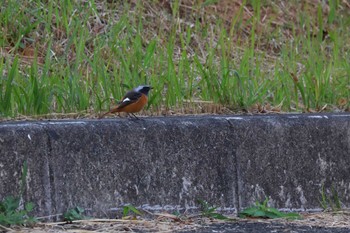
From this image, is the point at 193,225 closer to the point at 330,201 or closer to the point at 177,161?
the point at 177,161

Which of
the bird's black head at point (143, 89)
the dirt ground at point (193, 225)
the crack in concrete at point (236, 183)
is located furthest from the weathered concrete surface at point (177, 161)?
the bird's black head at point (143, 89)

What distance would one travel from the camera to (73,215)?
4160 millimetres

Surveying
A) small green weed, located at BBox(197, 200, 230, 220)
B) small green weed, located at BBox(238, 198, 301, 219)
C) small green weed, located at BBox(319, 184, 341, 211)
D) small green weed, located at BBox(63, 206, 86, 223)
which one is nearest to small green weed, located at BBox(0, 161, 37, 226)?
small green weed, located at BBox(63, 206, 86, 223)

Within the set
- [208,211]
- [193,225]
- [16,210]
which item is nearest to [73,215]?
[16,210]

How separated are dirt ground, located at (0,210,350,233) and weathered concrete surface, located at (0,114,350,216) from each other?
12 cm

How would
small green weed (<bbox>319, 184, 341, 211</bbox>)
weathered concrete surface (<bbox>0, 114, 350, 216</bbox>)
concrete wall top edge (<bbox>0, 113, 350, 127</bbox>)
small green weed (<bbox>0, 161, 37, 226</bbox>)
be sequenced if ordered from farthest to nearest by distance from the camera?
small green weed (<bbox>319, 184, 341, 211</bbox>) < concrete wall top edge (<bbox>0, 113, 350, 127</bbox>) < weathered concrete surface (<bbox>0, 114, 350, 216</bbox>) < small green weed (<bbox>0, 161, 37, 226</bbox>)

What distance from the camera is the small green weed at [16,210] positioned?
12.8 feet

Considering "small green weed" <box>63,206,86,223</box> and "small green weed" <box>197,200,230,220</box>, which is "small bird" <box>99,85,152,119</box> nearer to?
"small green weed" <box>197,200,230,220</box>

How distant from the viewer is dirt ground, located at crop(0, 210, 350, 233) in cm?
410

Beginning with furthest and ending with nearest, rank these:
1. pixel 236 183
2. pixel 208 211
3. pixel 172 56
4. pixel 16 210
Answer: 1. pixel 172 56
2. pixel 236 183
3. pixel 208 211
4. pixel 16 210

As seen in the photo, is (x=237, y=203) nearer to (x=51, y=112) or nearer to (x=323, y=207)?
(x=323, y=207)

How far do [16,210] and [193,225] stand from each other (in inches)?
36.8

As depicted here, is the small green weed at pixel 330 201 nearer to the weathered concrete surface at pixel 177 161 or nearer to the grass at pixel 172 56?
the weathered concrete surface at pixel 177 161

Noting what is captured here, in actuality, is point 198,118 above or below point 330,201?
above
